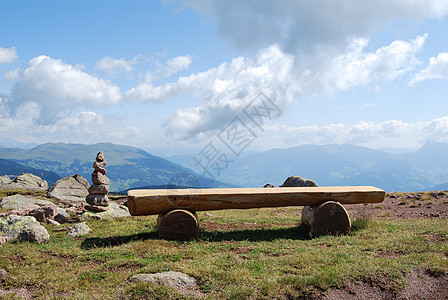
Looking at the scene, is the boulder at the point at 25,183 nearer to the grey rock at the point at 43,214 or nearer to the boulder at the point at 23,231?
the grey rock at the point at 43,214

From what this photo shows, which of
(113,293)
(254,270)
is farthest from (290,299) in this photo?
(113,293)

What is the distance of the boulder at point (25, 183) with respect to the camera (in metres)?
35.4

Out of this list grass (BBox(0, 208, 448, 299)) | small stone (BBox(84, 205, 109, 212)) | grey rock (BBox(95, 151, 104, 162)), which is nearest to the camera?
grass (BBox(0, 208, 448, 299))

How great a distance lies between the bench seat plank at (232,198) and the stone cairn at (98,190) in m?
6.56

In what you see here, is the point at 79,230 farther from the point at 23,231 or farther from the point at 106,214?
the point at 106,214

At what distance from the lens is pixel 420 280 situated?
17.3ft

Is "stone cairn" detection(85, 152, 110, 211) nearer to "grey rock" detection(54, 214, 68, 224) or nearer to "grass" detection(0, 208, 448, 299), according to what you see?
"grey rock" detection(54, 214, 68, 224)

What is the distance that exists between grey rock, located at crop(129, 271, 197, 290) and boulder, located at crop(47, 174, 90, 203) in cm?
2358

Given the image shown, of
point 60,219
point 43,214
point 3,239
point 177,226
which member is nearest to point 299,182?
point 177,226

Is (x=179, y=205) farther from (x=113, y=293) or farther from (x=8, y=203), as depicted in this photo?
(x=8, y=203)

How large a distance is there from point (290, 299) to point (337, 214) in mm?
4926

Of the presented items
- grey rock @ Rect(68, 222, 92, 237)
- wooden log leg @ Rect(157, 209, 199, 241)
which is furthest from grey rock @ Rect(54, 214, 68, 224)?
wooden log leg @ Rect(157, 209, 199, 241)

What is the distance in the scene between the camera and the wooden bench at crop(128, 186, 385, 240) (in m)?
8.38

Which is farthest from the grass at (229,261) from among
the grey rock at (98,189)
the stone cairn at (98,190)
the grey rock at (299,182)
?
the grey rock at (299,182)
